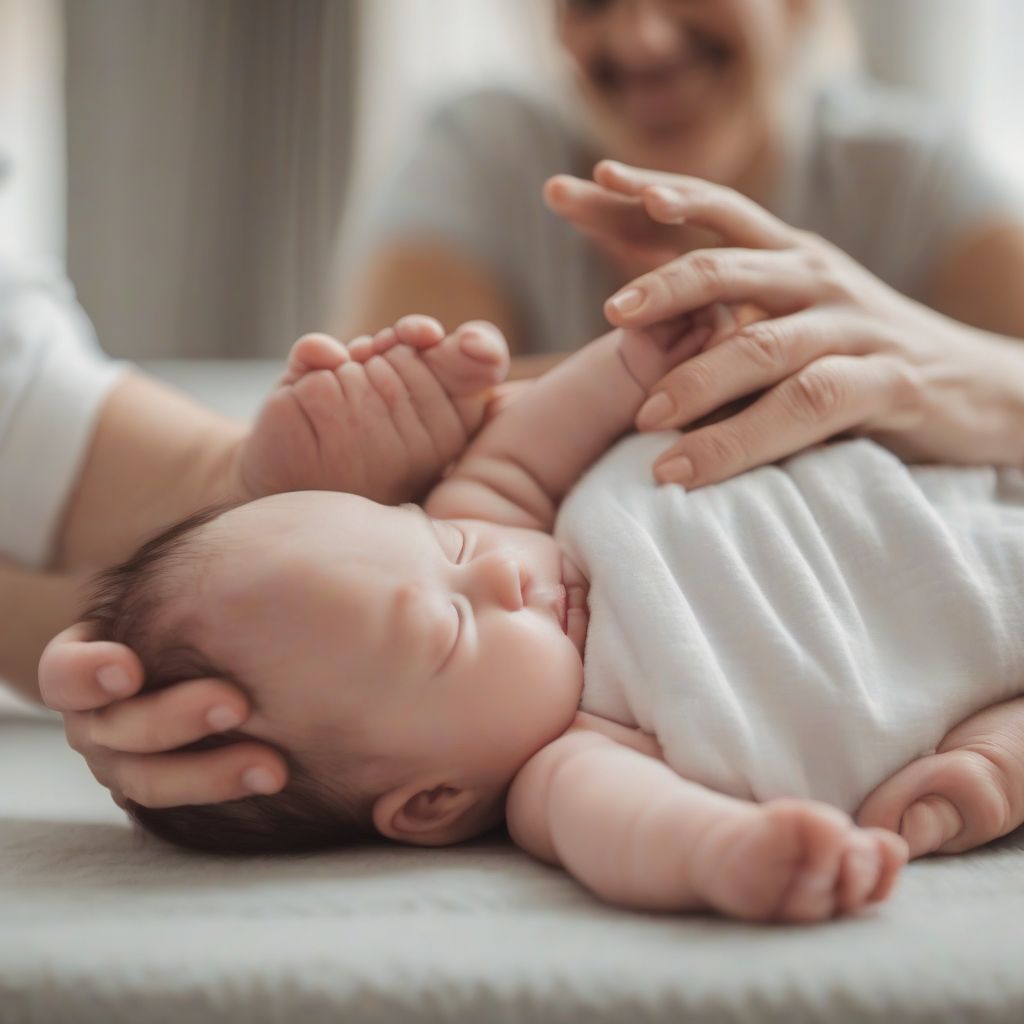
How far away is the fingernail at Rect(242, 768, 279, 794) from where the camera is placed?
2.06ft

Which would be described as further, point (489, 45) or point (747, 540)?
point (489, 45)

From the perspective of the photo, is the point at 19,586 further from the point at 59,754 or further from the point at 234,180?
the point at 234,180

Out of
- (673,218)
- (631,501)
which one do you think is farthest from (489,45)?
(631,501)

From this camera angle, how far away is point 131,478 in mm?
1090

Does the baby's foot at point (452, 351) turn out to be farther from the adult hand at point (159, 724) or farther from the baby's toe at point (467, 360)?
the adult hand at point (159, 724)

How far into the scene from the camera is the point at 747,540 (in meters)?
0.75

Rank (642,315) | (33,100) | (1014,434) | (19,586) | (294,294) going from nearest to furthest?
1. (642,315)
2. (1014,434)
3. (19,586)
4. (33,100)
5. (294,294)

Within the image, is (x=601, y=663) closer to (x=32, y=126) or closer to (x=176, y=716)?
(x=176, y=716)

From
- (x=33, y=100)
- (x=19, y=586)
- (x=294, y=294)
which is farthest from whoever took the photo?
(x=294, y=294)

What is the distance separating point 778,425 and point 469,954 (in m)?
0.45

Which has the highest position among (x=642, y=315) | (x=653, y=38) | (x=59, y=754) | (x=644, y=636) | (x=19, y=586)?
(x=653, y=38)

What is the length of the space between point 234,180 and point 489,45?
71 centimetres

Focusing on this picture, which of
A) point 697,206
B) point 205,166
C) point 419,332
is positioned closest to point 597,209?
point 697,206

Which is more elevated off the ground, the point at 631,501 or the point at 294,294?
the point at 631,501
